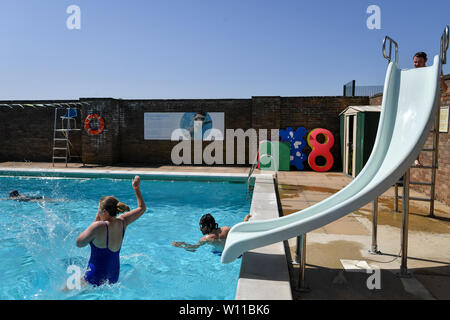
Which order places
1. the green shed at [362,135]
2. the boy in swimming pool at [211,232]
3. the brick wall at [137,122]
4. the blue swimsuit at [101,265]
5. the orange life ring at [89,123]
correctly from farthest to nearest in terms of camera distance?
the orange life ring at [89,123]
the brick wall at [137,122]
the green shed at [362,135]
the boy in swimming pool at [211,232]
the blue swimsuit at [101,265]

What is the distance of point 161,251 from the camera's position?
507 cm

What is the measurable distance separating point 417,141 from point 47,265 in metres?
4.74

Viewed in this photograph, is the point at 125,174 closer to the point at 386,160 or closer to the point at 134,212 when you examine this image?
the point at 134,212

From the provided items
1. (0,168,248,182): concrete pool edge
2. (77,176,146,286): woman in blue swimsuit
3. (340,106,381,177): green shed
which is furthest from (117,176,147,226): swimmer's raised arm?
(340,106,381,177): green shed

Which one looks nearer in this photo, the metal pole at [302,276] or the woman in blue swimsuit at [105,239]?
the metal pole at [302,276]

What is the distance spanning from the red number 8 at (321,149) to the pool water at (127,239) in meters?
3.25

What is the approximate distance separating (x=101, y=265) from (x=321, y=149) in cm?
934

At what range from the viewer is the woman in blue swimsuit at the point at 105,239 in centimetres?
282

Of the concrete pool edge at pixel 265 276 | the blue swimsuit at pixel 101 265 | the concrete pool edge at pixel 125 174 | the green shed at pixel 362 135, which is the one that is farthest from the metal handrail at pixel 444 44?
the concrete pool edge at pixel 125 174

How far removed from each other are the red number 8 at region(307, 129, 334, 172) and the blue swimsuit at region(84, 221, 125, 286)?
357 inches

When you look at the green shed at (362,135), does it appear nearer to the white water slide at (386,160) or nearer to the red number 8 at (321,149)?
the red number 8 at (321,149)

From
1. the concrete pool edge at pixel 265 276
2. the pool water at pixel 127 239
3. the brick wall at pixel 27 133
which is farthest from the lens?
the brick wall at pixel 27 133

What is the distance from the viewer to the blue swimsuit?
298 cm

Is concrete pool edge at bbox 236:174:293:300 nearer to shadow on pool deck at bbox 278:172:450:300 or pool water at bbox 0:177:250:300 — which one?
shadow on pool deck at bbox 278:172:450:300
